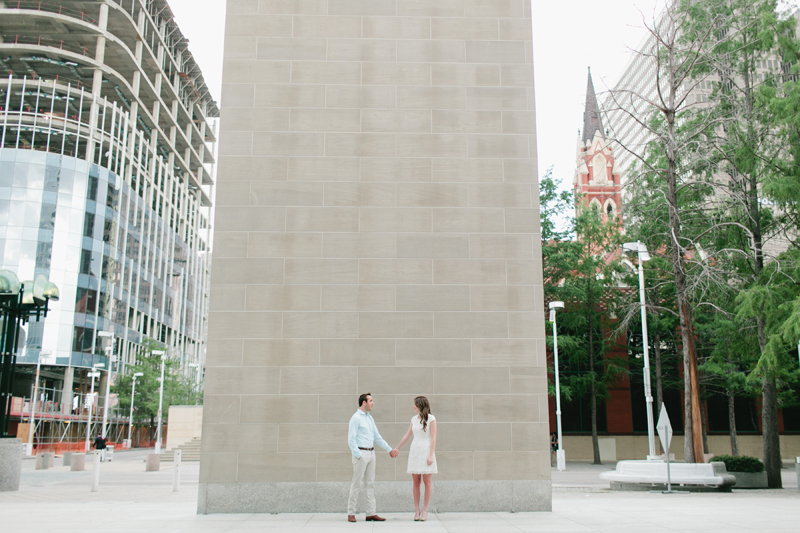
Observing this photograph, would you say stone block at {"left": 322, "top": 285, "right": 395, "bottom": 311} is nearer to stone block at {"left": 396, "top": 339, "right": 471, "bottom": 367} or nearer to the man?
stone block at {"left": 396, "top": 339, "right": 471, "bottom": 367}

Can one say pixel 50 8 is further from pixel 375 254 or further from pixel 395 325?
pixel 395 325

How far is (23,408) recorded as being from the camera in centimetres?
4881

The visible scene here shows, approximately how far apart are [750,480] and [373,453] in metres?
16.1

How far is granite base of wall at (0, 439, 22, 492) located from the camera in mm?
16828

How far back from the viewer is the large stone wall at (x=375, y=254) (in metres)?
10.5

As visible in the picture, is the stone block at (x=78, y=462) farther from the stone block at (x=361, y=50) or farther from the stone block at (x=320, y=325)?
the stone block at (x=361, y=50)

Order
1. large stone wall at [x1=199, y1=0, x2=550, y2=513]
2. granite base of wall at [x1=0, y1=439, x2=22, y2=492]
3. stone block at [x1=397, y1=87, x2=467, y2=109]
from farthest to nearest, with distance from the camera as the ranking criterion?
granite base of wall at [x1=0, y1=439, x2=22, y2=492], stone block at [x1=397, y1=87, x2=467, y2=109], large stone wall at [x1=199, y1=0, x2=550, y2=513]

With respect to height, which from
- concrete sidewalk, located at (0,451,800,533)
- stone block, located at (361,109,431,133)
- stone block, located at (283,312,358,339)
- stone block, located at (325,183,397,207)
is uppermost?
stone block, located at (361,109,431,133)

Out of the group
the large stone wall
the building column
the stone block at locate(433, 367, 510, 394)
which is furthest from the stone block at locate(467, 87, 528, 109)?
the building column

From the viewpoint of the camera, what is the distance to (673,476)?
1853 cm

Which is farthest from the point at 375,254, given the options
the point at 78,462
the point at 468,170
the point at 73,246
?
the point at 73,246

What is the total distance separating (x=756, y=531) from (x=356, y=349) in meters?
6.26

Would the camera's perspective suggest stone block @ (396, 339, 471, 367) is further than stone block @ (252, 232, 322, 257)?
No

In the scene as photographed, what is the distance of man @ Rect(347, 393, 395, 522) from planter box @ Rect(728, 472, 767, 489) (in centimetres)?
1573
